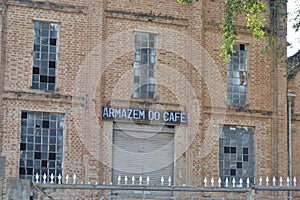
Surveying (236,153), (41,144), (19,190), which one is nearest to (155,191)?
(41,144)

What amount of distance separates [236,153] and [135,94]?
4.56 meters

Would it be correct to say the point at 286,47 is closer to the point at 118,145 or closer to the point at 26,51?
the point at 118,145

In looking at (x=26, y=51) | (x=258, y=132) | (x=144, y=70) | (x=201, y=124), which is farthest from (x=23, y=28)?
(x=258, y=132)

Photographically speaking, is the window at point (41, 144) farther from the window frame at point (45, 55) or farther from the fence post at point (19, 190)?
the fence post at point (19, 190)

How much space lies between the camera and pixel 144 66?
27.0 metres

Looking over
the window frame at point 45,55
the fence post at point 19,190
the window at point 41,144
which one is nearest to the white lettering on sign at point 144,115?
the window at point 41,144

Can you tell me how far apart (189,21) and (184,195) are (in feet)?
21.2

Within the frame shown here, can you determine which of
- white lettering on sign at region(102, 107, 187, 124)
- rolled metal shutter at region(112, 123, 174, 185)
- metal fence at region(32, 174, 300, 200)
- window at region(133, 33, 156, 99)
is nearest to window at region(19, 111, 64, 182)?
metal fence at region(32, 174, 300, 200)

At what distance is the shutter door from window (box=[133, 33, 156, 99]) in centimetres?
132

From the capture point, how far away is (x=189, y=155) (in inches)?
1058

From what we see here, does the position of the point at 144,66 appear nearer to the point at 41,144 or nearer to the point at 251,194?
the point at 41,144

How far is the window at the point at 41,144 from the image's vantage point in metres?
25.1

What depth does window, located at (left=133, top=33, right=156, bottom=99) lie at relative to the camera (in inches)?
1059

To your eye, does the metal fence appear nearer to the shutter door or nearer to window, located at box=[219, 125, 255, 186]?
the shutter door
